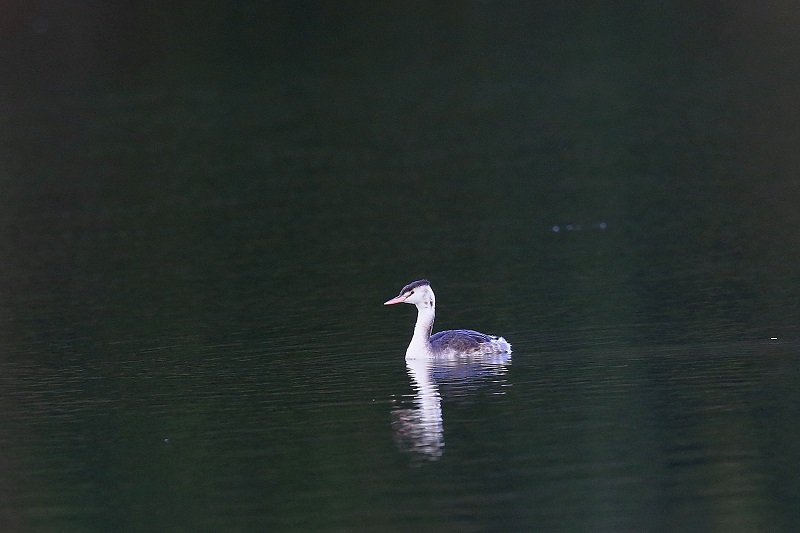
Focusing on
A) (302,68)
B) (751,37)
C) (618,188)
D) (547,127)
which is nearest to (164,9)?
(302,68)

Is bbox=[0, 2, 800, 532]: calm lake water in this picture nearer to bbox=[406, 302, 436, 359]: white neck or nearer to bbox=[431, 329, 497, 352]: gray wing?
bbox=[406, 302, 436, 359]: white neck

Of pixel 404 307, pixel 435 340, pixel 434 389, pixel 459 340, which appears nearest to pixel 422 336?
pixel 435 340

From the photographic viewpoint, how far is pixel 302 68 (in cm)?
6325

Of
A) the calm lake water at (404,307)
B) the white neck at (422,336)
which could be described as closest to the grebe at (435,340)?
the white neck at (422,336)

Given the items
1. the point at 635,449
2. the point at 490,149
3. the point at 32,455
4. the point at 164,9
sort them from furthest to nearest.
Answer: the point at 164,9 < the point at 490,149 < the point at 32,455 < the point at 635,449

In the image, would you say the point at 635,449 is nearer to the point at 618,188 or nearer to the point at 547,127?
the point at 618,188

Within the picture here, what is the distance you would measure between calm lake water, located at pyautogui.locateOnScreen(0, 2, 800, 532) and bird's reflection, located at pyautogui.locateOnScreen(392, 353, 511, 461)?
2.4 inches

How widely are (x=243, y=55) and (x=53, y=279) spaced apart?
4245cm

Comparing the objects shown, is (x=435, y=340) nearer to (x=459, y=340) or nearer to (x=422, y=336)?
(x=422, y=336)

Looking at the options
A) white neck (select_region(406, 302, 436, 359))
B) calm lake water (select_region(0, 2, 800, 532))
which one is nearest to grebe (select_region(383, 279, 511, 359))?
white neck (select_region(406, 302, 436, 359))

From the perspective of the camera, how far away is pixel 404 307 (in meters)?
23.5

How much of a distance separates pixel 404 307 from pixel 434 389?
6554mm

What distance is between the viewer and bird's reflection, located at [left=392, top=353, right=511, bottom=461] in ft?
48.0

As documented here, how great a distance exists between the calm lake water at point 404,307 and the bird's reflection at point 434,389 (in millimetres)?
62
